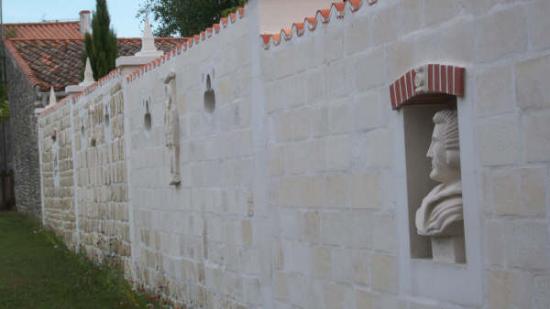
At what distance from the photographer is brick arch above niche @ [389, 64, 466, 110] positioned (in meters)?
5.05

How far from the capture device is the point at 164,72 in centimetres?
1099

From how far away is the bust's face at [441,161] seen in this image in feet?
17.2

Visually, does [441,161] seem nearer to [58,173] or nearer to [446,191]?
[446,191]

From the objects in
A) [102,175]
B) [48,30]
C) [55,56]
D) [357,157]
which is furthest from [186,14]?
[357,157]

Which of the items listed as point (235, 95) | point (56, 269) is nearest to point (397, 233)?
point (235, 95)

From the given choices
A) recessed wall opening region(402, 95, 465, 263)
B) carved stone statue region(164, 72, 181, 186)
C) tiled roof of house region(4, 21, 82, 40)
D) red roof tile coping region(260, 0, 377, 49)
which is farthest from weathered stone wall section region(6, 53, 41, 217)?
recessed wall opening region(402, 95, 465, 263)

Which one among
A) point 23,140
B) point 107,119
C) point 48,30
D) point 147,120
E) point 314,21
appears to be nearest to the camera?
point 314,21

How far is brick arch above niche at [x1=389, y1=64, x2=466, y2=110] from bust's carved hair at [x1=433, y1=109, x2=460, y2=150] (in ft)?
0.36

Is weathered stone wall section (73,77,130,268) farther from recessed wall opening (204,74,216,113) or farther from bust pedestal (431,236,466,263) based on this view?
bust pedestal (431,236,466,263)

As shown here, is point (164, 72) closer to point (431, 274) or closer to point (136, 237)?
point (136, 237)

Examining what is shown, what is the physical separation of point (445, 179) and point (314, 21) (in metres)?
1.92

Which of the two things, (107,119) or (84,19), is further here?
(84,19)

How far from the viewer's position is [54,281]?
1425cm

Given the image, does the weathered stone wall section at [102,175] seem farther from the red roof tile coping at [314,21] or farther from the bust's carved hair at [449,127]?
the bust's carved hair at [449,127]
